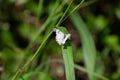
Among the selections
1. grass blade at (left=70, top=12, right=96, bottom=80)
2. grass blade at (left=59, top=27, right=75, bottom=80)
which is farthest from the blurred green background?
grass blade at (left=59, top=27, right=75, bottom=80)

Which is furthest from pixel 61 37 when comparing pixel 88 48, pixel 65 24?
pixel 65 24

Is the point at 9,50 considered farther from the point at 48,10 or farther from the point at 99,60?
the point at 99,60

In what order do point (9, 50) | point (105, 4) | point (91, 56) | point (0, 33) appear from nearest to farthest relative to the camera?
point (91, 56)
point (9, 50)
point (0, 33)
point (105, 4)

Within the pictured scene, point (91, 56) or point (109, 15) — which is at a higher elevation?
point (109, 15)

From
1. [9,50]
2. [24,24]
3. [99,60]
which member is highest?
[24,24]

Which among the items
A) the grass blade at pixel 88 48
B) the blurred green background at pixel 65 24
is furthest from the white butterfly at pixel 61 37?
the blurred green background at pixel 65 24

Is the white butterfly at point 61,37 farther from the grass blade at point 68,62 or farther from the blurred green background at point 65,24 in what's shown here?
the blurred green background at point 65,24

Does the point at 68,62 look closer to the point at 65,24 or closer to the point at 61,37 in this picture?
the point at 61,37

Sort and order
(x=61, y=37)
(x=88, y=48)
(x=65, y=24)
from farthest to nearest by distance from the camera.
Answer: (x=65, y=24) < (x=88, y=48) < (x=61, y=37)

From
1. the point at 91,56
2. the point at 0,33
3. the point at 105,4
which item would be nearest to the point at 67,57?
the point at 91,56

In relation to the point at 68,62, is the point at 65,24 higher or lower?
higher

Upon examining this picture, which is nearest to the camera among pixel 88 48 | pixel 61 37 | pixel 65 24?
pixel 61 37
